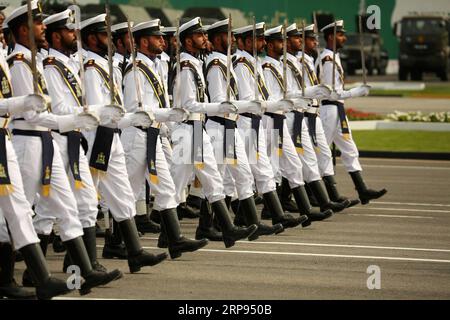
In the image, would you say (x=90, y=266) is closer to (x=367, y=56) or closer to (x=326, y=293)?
(x=326, y=293)

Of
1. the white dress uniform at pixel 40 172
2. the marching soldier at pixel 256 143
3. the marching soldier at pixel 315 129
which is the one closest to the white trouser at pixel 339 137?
the marching soldier at pixel 315 129

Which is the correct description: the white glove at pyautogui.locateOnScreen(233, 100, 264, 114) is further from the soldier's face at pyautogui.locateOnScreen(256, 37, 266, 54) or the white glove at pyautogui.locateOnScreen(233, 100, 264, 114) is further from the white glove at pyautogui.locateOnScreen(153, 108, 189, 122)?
the soldier's face at pyautogui.locateOnScreen(256, 37, 266, 54)

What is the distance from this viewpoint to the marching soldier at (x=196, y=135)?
46.4 ft

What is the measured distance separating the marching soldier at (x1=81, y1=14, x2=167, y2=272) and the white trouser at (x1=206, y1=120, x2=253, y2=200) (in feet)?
6.82

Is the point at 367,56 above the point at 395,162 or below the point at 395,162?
below

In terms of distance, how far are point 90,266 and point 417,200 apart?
29.3 feet

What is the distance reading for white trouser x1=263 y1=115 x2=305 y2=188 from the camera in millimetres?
16484

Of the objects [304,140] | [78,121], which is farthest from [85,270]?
[304,140]

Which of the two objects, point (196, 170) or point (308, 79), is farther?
point (308, 79)

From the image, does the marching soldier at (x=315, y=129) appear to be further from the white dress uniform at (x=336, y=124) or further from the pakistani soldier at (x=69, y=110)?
the pakistani soldier at (x=69, y=110)

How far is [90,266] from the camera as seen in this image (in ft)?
37.3

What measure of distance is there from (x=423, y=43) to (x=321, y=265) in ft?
151

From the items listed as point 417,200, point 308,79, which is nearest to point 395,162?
point 417,200

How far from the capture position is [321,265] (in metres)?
13.2
